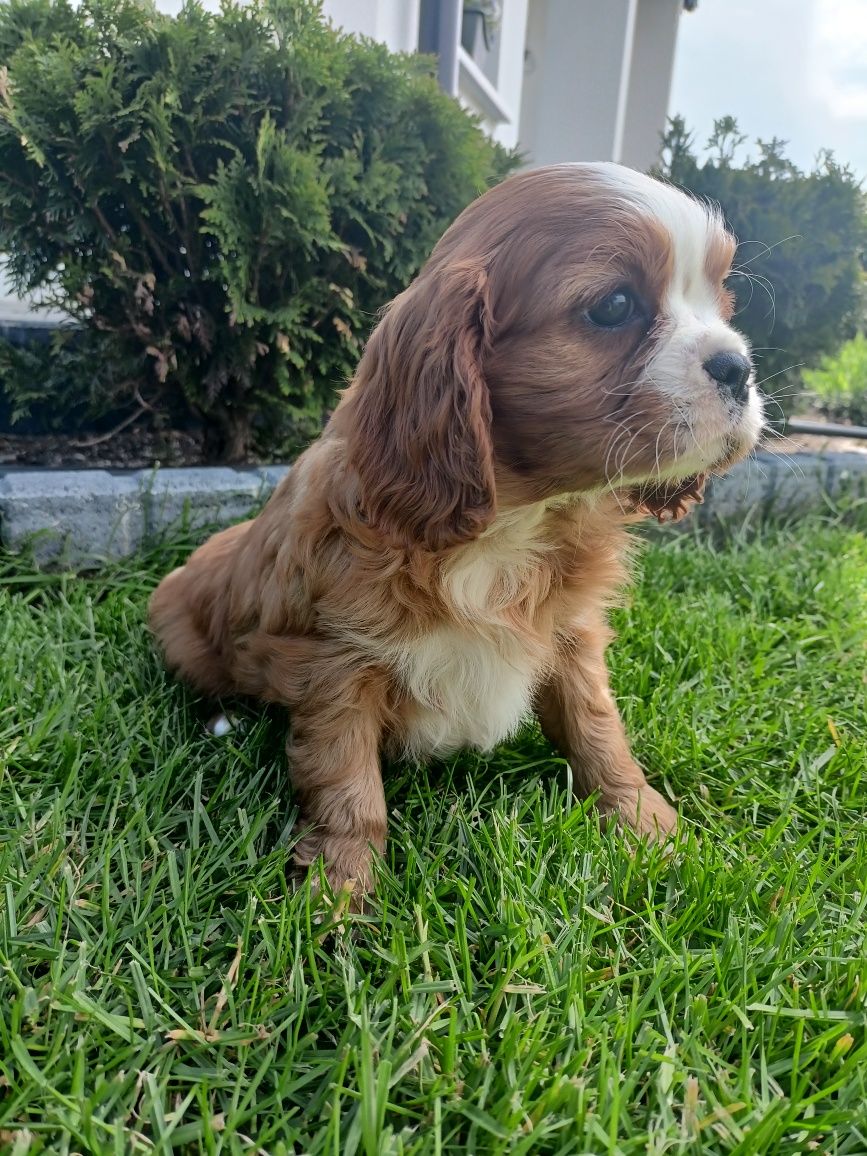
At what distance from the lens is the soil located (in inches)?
127

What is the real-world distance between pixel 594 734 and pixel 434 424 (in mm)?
834

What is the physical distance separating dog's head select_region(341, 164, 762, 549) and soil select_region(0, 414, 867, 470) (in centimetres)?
205

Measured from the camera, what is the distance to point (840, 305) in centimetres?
381

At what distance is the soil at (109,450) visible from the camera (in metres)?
3.24

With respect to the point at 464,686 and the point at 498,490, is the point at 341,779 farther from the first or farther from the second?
the point at 498,490

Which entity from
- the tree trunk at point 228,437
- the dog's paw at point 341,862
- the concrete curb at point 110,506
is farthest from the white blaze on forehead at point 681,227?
the tree trunk at point 228,437

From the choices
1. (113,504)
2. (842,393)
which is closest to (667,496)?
(113,504)

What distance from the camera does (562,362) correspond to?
135 centimetres

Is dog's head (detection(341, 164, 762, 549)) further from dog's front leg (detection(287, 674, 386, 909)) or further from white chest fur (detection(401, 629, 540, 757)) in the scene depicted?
dog's front leg (detection(287, 674, 386, 909))

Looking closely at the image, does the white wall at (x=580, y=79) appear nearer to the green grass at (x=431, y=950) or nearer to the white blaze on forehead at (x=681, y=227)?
the white blaze on forehead at (x=681, y=227)

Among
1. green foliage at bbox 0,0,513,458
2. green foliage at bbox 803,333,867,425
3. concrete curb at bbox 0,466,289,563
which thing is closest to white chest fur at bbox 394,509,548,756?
concrete curb at bbox 0,466,289,563

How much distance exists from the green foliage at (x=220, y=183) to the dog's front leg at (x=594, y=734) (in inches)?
68.9

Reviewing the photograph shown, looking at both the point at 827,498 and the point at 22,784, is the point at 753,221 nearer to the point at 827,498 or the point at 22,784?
the point at 827,498

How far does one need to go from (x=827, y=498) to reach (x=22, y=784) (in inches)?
146
